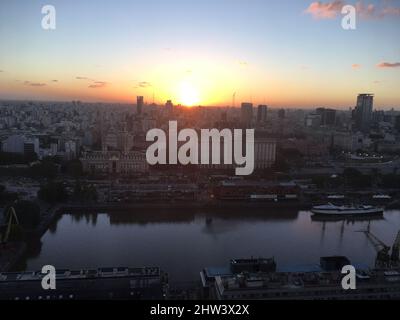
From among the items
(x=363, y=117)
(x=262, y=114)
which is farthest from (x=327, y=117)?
(x=262, y=114)

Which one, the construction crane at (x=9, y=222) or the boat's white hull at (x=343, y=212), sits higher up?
the construction crane at (x=9, y=222)

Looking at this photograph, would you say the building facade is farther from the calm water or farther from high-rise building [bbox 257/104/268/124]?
high-rise building [bbox 257/104/268/124]

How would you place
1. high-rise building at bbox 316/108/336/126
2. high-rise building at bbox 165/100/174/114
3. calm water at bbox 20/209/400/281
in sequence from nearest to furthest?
calm water at bbox 20/209/400/281
high-rise building at bbox 165/100/174/114
high-rise building at bbox 316/108/336/126

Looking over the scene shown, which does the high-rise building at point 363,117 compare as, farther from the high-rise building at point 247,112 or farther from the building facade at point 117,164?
the building facade at point 117,164

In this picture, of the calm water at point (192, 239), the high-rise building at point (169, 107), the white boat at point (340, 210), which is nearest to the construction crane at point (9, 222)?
the calm water at point (192, 239)

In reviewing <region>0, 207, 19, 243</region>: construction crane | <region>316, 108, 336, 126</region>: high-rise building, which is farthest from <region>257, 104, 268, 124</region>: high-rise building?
<region>0, 207, 19, 243</region>: construction crane

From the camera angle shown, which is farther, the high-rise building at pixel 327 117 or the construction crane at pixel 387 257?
the high-rise building at pixel 327 117

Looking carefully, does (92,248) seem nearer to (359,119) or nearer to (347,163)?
(347,163)

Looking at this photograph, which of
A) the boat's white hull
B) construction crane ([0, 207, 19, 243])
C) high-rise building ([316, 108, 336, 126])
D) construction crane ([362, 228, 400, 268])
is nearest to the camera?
construction crane ([362, 228, 400, 268])
